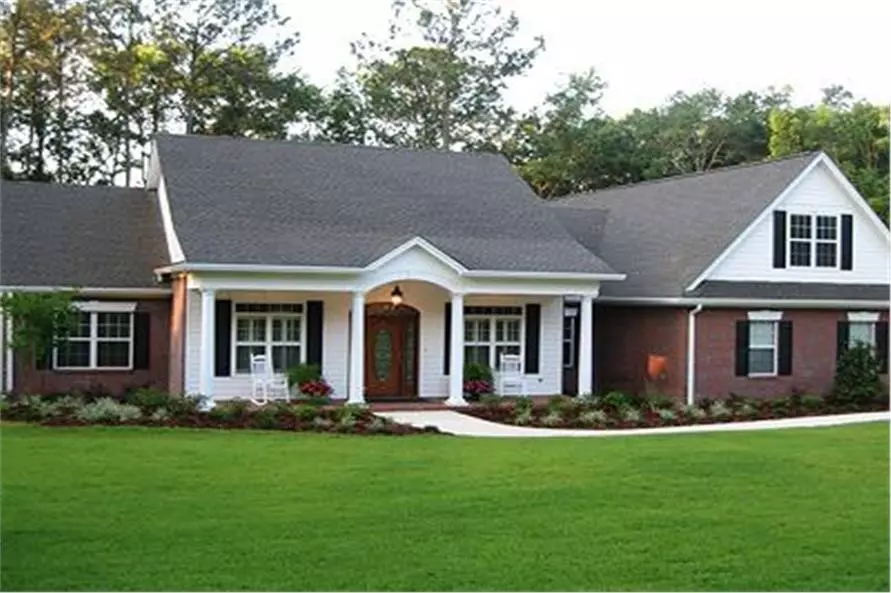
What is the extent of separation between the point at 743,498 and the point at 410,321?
13.7 meters

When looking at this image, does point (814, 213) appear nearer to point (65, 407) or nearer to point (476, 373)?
point (476, 373)

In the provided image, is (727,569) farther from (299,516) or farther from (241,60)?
(241,60)

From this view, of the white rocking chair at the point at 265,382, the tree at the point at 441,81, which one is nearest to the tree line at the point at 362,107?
the tree at the point at 441,81

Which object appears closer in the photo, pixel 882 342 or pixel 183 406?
pixel 183 406

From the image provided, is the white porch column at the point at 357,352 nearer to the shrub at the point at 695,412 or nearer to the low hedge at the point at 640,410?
the low hedge at the point at 640,410

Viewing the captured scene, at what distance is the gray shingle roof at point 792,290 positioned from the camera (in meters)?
24.2

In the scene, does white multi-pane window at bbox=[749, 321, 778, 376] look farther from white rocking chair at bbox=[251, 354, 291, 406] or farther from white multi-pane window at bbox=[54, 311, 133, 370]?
white multi-pane window at bbox=[54, 311, 133, 370]

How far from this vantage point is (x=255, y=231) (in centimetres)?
2266

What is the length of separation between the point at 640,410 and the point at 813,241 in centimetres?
650

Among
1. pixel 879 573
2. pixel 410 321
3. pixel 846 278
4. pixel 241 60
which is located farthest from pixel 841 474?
pixel 241 60

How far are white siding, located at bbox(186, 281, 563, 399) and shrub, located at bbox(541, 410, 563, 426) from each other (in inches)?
141

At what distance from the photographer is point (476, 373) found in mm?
24016

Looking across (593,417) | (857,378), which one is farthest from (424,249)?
(857,378)

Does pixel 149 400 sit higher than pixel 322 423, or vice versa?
pixel 149 400
